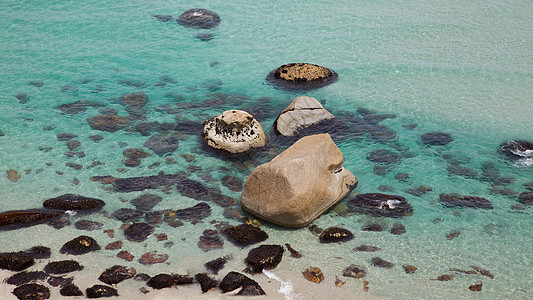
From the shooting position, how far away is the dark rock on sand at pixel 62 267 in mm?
9469

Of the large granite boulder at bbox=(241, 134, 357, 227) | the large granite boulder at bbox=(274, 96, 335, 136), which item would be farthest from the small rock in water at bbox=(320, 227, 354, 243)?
the large granite boulder at bbox=(274, 96, 335, 136)

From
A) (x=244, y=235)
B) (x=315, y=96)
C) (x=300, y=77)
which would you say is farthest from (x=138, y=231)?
(x=300, y=77)

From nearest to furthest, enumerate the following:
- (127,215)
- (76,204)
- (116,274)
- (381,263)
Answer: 1. (116,274)
2. (381,263)
3. (127,215)
4. (76,204)

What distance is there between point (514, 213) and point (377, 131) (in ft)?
15.6

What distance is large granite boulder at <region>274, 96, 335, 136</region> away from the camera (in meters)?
14.6

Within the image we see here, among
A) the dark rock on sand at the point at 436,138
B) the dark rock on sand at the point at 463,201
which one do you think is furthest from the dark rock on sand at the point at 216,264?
the dark rock on sand at the point at 436,138

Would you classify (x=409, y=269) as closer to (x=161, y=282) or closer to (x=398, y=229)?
(x=398, y=229)

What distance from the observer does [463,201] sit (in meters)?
12.1

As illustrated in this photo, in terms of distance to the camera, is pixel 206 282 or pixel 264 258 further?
pixel 264 258

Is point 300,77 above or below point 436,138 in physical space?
above

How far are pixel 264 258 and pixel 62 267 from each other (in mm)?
4009

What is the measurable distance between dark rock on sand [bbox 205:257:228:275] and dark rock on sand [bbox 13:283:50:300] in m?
3.02

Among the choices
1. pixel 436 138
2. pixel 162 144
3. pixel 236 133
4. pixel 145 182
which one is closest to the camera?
pixel 145 182

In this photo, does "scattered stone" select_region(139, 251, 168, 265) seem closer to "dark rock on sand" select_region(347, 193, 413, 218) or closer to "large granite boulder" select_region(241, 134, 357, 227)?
"large granite boulder" select_region(241, 134, 357, 227)
